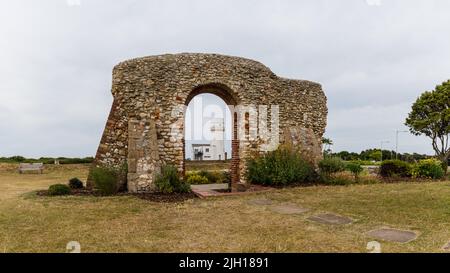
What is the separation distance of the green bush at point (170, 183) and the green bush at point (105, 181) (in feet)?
4.14

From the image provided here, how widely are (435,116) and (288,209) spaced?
24286mm

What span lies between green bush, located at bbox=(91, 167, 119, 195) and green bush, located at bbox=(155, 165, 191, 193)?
1261 millimetres

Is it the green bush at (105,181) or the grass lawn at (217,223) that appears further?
the green bush at (105,181)

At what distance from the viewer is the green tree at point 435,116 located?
25.0m

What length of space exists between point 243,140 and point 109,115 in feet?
15.5

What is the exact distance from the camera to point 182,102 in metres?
10.3

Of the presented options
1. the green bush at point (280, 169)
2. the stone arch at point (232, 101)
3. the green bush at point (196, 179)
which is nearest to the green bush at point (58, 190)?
the stone arch at point (232, 101)

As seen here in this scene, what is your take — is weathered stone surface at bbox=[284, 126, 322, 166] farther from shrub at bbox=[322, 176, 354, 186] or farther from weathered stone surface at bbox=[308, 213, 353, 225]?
weathered stone surface at bbox=[308, 213, 353, 225]

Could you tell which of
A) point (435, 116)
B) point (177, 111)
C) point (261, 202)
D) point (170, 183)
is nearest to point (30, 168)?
point (177, 111)

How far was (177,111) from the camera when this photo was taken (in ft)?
33.8

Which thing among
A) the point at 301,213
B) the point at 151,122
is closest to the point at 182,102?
the point at 151,122

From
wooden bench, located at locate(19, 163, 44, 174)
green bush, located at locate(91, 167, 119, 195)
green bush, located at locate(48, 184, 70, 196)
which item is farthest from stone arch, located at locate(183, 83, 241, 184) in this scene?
wooden bench, located at locate(19, 163, 44, 174)

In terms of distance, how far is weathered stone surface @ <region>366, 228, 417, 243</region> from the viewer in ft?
14.8

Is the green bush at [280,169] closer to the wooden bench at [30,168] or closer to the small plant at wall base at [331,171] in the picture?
the small plant at wall base at [331,171]
